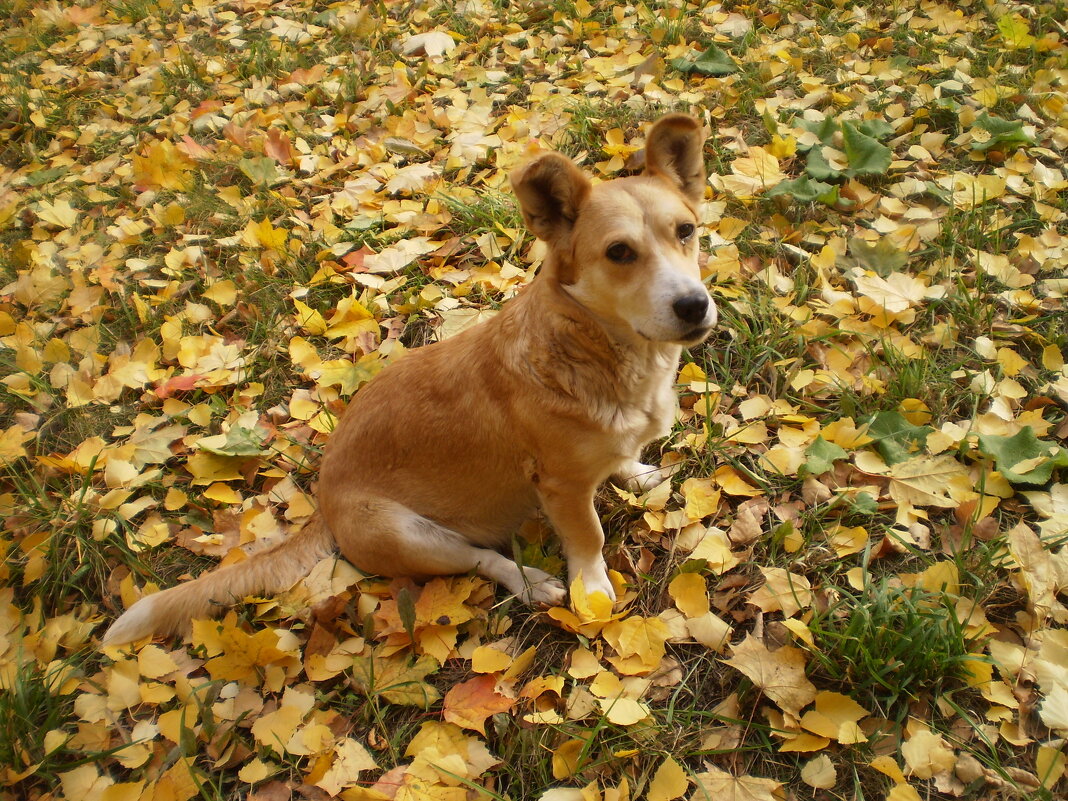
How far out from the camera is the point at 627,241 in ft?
7.57

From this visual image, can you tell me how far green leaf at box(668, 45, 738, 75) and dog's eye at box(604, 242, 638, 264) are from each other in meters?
3.08

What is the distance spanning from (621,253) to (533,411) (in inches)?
25.4

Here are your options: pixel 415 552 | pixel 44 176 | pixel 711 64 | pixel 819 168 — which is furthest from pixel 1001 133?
pixel 44 176

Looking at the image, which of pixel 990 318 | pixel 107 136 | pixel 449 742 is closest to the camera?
pixel 449 742

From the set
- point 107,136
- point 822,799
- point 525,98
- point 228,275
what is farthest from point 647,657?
point 107,136

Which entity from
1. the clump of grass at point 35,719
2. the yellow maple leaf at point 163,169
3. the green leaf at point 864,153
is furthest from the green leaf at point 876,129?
the clump of grass at point 35,719

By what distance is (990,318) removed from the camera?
10.2 feet

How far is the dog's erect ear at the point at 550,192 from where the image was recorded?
229 cm

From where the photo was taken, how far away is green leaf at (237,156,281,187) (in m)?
4.67

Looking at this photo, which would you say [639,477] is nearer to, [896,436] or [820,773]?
[896,436]

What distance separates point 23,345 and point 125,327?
523mm

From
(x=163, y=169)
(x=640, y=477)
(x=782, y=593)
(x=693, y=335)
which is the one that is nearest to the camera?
(x=693, y=335)

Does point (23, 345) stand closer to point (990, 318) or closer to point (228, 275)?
point (228, 275)

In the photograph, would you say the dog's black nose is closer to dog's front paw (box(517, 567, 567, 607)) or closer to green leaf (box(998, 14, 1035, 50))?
dog's front paw (box(517, 567, 567, 607))
